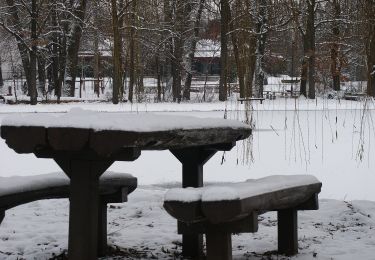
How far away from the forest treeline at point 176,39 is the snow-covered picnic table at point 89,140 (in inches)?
95.7

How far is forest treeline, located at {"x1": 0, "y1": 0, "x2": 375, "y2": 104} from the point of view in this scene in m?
5.84

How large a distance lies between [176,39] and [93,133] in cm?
2975

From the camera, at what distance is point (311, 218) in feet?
16.8

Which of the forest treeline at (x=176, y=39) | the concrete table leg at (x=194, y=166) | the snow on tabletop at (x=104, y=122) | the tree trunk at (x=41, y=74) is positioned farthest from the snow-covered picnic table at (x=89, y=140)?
the tree trunk at (x=41, y=74)

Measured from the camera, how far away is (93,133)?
2.69 metres

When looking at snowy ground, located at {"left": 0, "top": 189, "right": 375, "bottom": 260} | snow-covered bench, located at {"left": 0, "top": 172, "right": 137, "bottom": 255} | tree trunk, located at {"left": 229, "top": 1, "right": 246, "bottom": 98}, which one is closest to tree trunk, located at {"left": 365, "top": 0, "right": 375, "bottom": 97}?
tree trunk, located at {"left": 229, "top": 1, "right": 246, "bottom": 98}

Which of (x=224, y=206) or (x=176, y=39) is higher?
(x=176, y=39)

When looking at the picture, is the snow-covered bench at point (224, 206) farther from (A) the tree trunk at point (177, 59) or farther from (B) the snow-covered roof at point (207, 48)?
(B) the snow-covered roof at point (207, 48)

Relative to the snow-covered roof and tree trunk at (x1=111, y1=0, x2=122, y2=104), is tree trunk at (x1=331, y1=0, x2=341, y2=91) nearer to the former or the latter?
tree trunk at (x1=111, y1=0, x2=122, y2=104)

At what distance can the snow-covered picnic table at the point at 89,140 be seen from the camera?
2.70 m

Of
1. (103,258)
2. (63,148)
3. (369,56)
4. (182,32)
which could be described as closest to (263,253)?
(103,258)

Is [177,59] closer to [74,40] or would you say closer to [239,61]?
[74,40]

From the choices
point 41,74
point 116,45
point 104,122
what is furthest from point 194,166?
point 41,74

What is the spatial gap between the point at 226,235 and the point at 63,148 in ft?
2.62
